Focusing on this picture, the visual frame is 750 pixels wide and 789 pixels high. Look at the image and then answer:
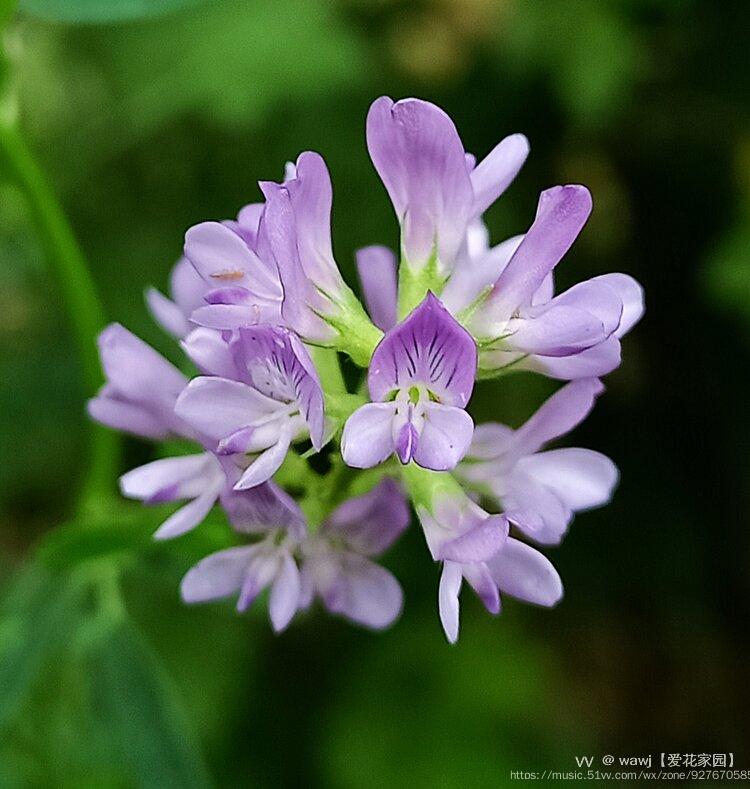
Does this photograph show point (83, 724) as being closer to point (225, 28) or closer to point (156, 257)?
point (156, 257)

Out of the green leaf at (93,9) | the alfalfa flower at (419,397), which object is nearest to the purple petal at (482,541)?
the alfalfa flower at (419,397)

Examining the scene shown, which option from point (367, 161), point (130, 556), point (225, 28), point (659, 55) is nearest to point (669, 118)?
point (659, 55)

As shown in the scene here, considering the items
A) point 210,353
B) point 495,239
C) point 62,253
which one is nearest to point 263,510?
point 210,353

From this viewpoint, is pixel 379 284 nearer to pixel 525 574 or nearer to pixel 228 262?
pixel 228 262

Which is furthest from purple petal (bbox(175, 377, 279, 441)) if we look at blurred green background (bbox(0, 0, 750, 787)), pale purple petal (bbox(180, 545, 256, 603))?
blurred green background (bbox(0, 0, 750, 787))

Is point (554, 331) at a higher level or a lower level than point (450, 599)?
higher

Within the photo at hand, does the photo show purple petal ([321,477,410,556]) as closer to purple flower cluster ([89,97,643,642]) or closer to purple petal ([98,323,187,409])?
purple flower cluster ([89,97,643,642])
